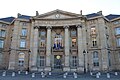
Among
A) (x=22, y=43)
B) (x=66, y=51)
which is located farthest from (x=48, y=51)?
(x=22, y=43)

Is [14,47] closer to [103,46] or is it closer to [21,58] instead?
[21,58]

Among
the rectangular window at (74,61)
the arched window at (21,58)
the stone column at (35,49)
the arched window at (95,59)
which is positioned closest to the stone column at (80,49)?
the rectangular window at (74,61)

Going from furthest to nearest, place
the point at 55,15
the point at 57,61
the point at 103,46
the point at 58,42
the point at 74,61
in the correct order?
1. the point at 55,15
2. the point at 58,42
3. the point at 57,61
4. the point at 74,61
5. the point at 103,46

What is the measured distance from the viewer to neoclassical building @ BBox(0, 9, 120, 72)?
4184 cm

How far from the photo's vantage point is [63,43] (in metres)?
44.4

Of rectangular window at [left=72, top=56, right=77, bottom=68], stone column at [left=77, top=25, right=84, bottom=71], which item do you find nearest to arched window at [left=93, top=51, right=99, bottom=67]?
stone column at [left=77, top=25, right=84, bottom=71]

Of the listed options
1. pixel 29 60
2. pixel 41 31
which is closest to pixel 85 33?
pixel 41 31

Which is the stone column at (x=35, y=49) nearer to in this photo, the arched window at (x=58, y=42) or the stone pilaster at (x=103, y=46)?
the arched window at (x=58, y=42)

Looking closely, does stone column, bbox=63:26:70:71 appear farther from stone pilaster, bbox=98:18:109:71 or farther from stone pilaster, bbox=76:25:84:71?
stone pilaster, bbox=98:18:109:71

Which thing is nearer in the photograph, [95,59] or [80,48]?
[80,48]

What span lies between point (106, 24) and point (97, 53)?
9505mm

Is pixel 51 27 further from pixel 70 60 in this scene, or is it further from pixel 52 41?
pixel 70 60

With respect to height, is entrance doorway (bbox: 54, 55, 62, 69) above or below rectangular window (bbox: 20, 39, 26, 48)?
below

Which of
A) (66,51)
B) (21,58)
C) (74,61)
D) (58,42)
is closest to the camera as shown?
(66,51)
